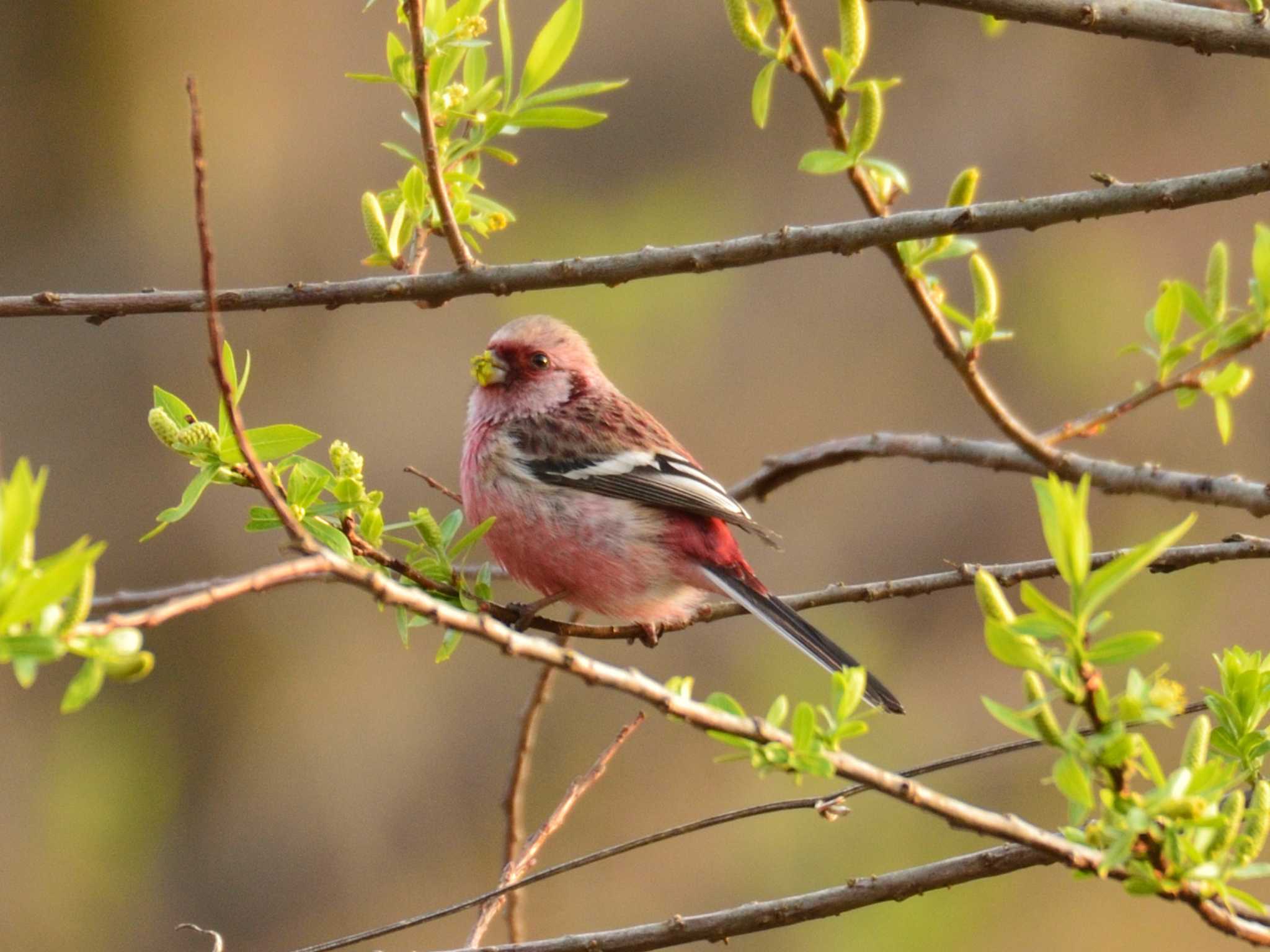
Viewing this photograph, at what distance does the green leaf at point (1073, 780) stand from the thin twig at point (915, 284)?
1400mm

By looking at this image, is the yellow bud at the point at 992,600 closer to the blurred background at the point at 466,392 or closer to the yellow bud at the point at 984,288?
the yellow bud at the point at 984,288

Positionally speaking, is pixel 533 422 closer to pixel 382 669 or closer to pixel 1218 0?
pixel 1218 0

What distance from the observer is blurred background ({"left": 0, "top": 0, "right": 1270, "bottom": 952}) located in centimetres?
805

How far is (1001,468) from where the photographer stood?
3.65 metres

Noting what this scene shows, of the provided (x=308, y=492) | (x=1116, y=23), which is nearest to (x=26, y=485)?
(x=308, y=492)

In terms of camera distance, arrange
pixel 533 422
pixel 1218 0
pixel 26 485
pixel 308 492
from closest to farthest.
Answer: pixel 26 485
pixel 308 492
pixel 1218 0
pixel 533 422

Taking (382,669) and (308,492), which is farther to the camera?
(382,669)

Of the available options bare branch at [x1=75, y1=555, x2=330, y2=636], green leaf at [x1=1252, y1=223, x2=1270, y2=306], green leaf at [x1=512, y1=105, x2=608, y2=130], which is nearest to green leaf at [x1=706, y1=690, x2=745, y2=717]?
bare branch at [x1=75, y1=555, x2=330, y2=636]

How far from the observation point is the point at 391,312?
8.47 meters

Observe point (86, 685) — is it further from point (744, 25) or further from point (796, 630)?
point (796, 630)

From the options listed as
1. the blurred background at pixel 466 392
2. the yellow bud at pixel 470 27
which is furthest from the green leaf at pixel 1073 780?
the blurred background at pixel 466 392

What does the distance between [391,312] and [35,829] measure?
395 centimetres

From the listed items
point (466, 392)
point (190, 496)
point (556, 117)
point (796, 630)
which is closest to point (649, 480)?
point (796, 630)

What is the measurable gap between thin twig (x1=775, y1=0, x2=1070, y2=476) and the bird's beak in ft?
6.09
